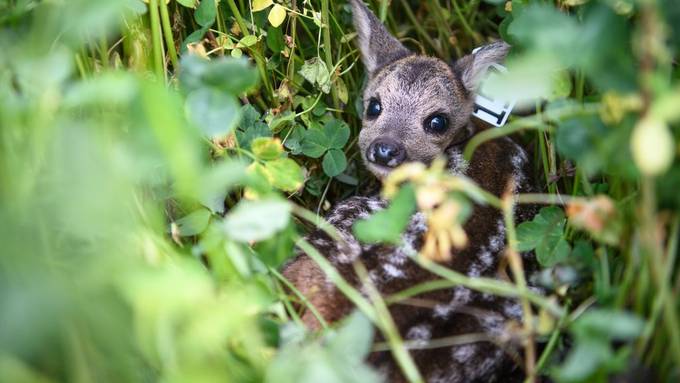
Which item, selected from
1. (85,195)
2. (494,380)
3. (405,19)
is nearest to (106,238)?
(85,195)

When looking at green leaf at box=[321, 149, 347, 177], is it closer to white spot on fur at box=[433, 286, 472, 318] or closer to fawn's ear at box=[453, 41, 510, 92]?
fawn's ear at box=[453, 41, 510, 92]

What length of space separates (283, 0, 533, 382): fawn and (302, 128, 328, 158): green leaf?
9.7 inches

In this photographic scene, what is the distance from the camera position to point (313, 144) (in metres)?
3.32

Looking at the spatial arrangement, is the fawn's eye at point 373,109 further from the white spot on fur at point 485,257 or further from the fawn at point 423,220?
the white spot on fur at point 485,257

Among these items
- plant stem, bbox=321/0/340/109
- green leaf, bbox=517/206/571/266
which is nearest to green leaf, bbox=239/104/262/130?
plant stem, bbox=321/0/340/109

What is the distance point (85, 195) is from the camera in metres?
1.47

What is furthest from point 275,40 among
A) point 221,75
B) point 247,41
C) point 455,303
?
point 221,75

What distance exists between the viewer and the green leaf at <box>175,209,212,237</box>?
2418 mm

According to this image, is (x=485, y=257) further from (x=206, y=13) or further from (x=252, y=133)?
(x=206, y=13)

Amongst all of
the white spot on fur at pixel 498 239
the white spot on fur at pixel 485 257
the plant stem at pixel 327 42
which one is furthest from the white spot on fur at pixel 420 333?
the plant stem at pixel 327 42

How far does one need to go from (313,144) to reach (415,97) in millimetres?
623

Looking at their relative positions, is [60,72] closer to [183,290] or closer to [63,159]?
[63,159]

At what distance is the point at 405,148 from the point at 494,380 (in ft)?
4.22

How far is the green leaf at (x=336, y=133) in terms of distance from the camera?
11.0 ft
